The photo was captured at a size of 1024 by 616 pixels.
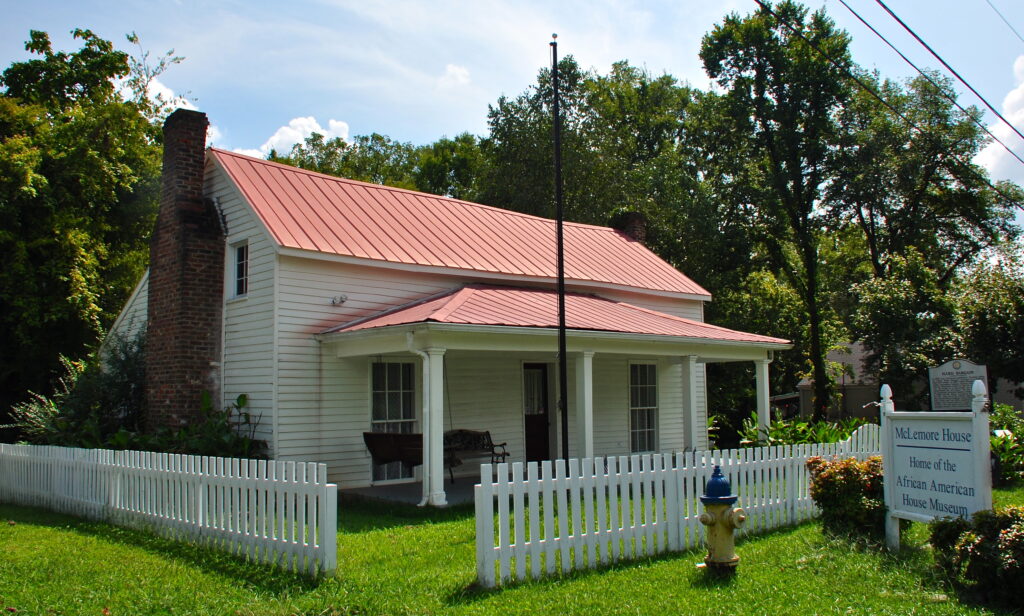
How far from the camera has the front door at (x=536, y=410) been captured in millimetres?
16391

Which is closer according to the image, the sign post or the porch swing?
the sign post

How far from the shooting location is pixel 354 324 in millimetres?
13242

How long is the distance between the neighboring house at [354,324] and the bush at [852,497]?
4838 mm

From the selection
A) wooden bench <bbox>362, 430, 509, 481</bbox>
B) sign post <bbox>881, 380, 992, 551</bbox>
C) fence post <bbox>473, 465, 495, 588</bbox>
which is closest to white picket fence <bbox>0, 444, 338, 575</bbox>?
fence post <bbox>473, 465, 495, 588</bbox>

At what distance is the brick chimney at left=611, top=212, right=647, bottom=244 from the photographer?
76.7 ft

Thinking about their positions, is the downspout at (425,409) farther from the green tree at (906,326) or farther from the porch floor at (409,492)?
the green tree at (906,326)

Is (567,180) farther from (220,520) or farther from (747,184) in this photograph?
(220,520)

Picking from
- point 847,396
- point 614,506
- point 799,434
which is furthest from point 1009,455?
point 847,396

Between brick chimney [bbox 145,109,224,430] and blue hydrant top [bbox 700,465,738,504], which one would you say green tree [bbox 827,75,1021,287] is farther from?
blue hydrant top [bbox 700,465,738,504]

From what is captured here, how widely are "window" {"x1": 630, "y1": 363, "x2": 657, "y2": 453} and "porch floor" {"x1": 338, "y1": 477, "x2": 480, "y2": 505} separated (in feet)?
17.2

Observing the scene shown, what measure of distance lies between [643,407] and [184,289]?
33.0ft

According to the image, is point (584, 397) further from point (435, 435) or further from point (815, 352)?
point (815, 352)

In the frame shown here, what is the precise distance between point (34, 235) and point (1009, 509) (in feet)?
65.5

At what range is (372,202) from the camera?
1628 cm
